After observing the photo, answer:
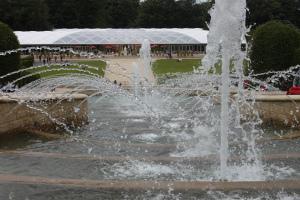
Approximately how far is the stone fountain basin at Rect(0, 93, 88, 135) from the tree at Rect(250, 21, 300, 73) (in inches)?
371

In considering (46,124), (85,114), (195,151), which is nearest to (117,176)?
(195,151)

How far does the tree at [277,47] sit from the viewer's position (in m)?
21.9

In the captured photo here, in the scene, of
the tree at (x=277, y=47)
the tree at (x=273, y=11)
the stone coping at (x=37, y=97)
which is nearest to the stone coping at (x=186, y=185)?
the stone coping at (x=37, y=97)

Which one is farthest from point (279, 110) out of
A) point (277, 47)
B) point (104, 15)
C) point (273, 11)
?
point (104, 15)

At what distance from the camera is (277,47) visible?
21922 millimetres

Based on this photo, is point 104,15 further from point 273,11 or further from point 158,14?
point 273,11

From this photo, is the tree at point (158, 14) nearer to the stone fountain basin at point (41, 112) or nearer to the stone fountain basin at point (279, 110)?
the stone fountain basin at point (41, 112)

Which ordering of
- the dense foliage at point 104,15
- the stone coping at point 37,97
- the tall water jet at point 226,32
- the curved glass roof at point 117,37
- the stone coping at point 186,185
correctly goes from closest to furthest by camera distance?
the stone coping at point 186,185 < the tall water jet at point 226,32 < the stone coping at point 37,97 < the curved glass roof at point 117,37 < the dense foliage at point 104,15

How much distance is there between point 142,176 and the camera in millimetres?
8914

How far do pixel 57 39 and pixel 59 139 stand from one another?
45.1 m

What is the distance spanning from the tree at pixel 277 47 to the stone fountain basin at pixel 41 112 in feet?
30.9

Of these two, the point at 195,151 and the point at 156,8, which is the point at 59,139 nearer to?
the point at 195,151

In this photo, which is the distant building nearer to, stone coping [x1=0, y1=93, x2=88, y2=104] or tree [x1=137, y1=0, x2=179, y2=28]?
tree [x1=137, y1=0, x2=179, y2=28]

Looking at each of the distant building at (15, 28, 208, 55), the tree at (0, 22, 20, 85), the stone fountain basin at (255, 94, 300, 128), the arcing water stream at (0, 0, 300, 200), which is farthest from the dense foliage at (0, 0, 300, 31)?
the arcing water stream at (0, 0, 300, 200)
